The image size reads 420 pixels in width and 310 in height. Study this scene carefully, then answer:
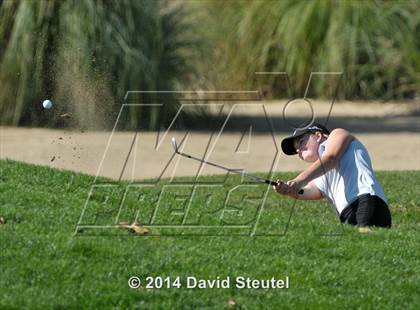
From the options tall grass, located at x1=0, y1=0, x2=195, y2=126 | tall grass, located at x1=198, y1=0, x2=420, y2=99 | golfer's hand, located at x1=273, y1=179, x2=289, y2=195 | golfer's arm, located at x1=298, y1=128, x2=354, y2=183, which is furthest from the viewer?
tall grass, located at x1=198, y1=0, x2=420, y2=99

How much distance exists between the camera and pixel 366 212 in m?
7.81

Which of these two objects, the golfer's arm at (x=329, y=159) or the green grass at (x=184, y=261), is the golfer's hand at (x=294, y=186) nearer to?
the golfer's arm at (x=329, y=159)

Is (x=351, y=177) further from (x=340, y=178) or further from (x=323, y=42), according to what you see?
(x=323, y=42)

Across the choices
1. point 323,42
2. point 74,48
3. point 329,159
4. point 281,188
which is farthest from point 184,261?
point 323,42

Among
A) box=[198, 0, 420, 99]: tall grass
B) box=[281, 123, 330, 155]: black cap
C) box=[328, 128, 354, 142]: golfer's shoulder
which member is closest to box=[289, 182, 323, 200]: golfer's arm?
box=[281, 123, 330, 155]: black cap

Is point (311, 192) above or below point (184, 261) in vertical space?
below

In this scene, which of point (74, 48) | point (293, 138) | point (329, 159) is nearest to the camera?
point (329, 159)

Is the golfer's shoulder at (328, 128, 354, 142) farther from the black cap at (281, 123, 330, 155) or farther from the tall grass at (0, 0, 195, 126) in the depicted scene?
the tall grass at (0, 0, 195, 126)

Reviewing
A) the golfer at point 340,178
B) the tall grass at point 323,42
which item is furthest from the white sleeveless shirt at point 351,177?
the tall grass at point 323,42

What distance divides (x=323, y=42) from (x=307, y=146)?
32.3 ft

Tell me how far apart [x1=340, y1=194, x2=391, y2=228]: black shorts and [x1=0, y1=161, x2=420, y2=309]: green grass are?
0.22 meters

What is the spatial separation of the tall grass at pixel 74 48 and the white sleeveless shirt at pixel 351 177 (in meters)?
5.89

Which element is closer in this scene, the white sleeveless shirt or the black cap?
the white sleeveless shirt

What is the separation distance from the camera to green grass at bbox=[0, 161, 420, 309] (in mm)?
6043
